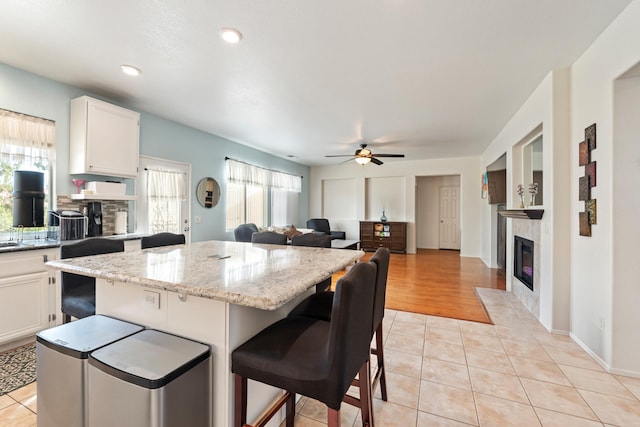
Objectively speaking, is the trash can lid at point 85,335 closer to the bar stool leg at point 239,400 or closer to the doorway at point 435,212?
the bar stool leg at point 239,400

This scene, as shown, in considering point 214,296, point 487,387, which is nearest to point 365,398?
point 214,296

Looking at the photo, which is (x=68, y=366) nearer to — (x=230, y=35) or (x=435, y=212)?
(x=230, y=35)

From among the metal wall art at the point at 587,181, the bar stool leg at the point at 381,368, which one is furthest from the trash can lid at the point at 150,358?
the metal wall art at the point at 587,181

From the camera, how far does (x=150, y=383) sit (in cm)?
98

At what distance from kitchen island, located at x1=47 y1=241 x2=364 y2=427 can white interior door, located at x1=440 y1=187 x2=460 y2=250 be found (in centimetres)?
774

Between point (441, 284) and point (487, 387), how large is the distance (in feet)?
9.00

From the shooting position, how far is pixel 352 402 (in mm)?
1396

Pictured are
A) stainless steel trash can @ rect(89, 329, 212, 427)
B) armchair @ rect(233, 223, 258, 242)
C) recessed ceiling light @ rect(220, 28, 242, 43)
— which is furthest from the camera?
armchair @ rect(233, 223, 258, 242)

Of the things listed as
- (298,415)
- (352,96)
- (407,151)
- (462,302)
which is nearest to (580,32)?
(352,96)

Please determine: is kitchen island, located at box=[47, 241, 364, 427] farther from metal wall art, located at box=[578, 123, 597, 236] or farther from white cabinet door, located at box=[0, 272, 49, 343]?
metal wall art, located at box=[578, 123, 597, 236]

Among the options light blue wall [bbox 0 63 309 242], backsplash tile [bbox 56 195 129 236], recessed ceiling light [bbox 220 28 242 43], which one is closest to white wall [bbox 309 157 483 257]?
light blue wall [bbox 0 63 309 242]

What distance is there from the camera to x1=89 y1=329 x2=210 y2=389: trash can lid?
3.32ft

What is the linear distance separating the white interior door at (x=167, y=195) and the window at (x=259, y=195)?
3.10 ft

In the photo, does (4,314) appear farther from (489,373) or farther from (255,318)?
(489,373)
